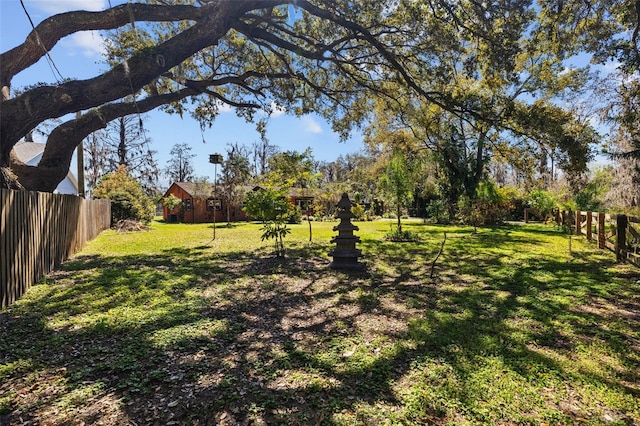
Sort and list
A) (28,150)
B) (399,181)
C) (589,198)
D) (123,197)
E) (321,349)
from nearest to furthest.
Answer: (321,349) < (399,181) < (589,198) < (123,197) < (28,150)

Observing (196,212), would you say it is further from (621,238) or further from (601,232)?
(621,238)

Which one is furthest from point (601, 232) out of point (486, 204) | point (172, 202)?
point (172, 202)

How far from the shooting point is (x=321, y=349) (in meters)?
3.60

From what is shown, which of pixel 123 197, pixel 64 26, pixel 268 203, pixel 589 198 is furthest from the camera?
pixel 123 197

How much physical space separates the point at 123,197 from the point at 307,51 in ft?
46.8

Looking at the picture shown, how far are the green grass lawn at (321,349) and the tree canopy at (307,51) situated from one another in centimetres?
340

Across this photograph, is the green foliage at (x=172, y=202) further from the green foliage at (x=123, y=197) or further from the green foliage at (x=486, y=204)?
the green foliage at (x=486, y=204)

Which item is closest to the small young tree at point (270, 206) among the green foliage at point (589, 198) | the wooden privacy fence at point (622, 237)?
the wooden privacy fence at point (622, 237)

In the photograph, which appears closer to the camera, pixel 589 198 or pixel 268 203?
pixel 268 203

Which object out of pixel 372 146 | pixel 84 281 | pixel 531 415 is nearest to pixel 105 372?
pixel 531 415

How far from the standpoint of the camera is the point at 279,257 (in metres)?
9.14

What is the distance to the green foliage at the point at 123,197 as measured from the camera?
17781mm

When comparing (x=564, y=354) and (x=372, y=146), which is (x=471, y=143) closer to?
(x=372, y=146)

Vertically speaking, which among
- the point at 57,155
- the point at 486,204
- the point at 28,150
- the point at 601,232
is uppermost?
the point at 28,150
